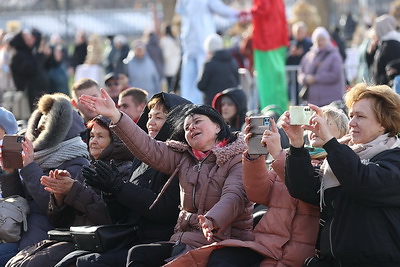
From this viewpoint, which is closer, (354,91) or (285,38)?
(354,91)

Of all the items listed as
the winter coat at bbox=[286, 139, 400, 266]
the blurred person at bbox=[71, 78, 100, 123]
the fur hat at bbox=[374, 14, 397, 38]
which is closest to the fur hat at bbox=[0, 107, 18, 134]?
the blurred person at bbox=[71, 78, 100, 123]

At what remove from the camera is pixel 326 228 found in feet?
19.8

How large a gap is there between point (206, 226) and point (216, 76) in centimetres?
856

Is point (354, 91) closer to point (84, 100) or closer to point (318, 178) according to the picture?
point (318, 178)

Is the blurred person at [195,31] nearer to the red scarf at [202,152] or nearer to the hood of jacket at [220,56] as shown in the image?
the hood of jacket at [220,56]

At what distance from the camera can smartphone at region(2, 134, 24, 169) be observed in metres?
7.73

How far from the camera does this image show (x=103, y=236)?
707 centimetres

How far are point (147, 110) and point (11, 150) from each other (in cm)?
107

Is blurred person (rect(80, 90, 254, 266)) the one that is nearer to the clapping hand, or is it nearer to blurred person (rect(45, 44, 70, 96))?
the clapping hand

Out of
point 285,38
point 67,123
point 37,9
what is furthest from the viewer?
point 37,9

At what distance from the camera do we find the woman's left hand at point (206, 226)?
6.20 m

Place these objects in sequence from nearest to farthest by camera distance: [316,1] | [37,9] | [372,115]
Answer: [372,115]
[316,1]
[37,9]

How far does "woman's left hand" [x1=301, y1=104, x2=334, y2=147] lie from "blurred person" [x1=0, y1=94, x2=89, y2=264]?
8.77 ft

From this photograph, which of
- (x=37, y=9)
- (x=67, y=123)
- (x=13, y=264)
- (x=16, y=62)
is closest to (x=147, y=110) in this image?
(x=67, y=123)
